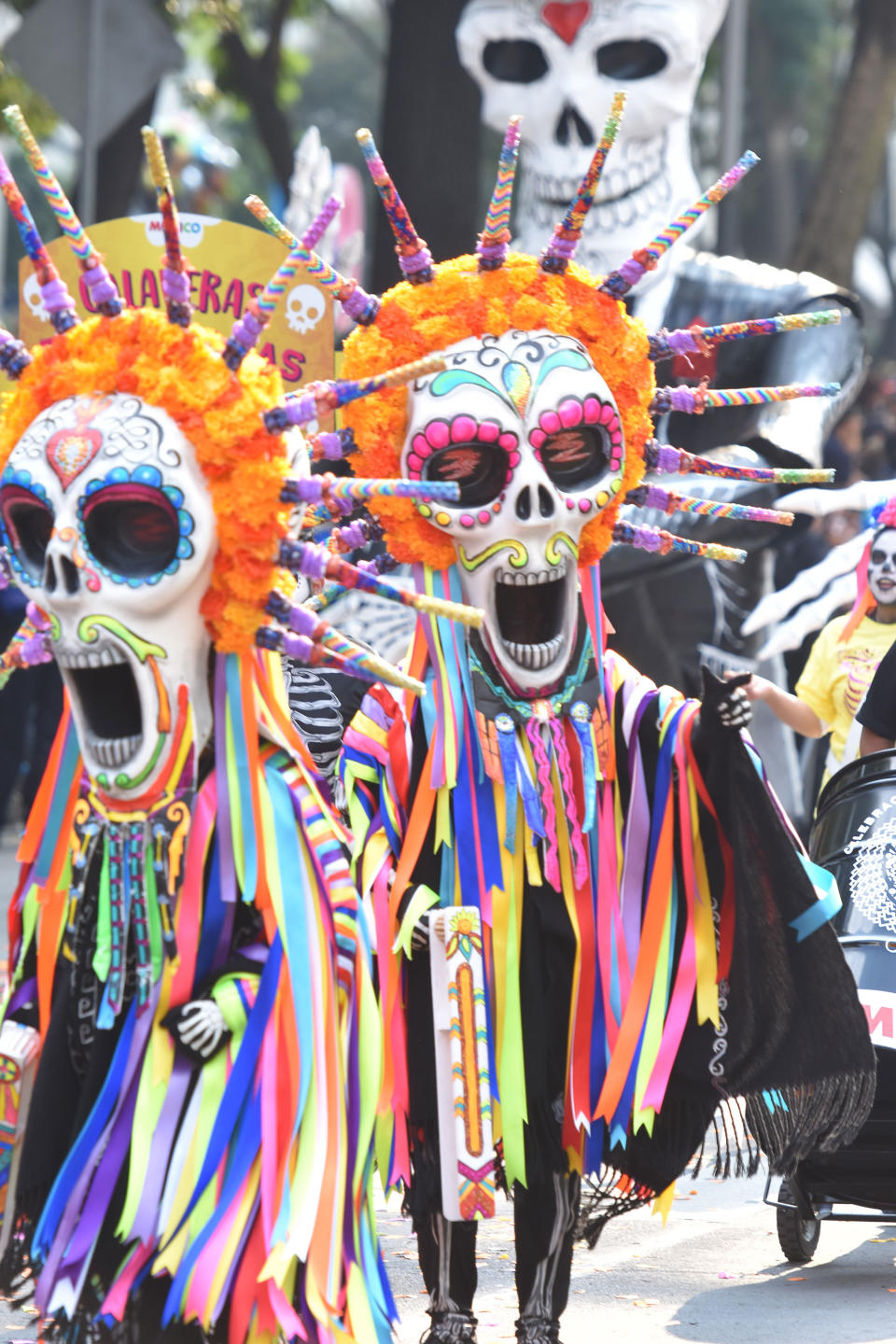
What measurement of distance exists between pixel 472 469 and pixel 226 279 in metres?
1.84

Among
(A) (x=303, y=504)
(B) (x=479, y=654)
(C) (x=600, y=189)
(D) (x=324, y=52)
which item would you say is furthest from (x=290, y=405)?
(D) (x=324, y=52)

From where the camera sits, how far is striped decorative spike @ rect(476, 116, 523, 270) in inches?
168

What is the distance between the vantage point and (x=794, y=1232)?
512cm

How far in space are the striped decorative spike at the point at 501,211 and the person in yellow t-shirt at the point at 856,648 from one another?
2431 mm

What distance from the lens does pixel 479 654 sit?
4316 millimetres

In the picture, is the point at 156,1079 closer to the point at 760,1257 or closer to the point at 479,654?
the point at 479,654

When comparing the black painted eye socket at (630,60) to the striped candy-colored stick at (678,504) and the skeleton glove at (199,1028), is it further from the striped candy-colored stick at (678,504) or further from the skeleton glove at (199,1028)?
the skeleton glove at (199,1028)

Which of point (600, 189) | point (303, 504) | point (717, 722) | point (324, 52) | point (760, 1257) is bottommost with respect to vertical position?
point (760, 1257)

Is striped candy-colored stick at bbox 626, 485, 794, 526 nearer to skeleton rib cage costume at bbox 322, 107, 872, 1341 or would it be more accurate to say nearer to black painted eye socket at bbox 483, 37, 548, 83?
skeleton rib cage costume at bbox 322, 107, 872, 1341

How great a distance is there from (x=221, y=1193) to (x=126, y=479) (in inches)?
43.0

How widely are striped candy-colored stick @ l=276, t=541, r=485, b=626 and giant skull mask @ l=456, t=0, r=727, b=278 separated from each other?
180 inches

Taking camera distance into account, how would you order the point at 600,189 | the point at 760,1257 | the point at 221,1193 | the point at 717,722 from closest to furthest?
1. the point at 221,1193
2. the point at 717,722
3. the point at 760,1257
4. the point at 600,189

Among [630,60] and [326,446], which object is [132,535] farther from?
[630,60]

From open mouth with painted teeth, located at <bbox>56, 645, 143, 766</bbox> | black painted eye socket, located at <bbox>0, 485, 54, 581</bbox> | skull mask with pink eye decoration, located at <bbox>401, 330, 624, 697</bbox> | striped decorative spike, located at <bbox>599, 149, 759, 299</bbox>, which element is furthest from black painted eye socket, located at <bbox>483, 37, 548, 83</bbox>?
open mouth with painted teeth, located at <bbox>56, 645, 143, 766</bbox>
